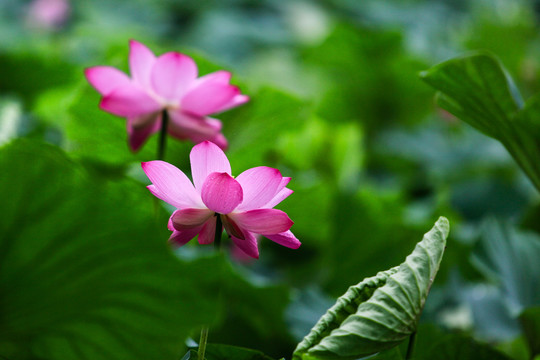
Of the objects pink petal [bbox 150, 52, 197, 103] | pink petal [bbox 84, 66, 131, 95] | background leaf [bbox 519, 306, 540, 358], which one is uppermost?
pink petal [bbox 84, 66, 131, 95]

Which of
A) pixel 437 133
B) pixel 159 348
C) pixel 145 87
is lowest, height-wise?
pixel 159 348

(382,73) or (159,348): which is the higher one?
(382,73)

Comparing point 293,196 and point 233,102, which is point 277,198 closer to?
point 233,102

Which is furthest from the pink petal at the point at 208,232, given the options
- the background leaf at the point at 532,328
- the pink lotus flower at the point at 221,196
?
the background leaf at the point at 532,328

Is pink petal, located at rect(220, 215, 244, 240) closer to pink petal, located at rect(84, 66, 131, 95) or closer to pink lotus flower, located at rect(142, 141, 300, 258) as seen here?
pink lotus flower, located at rect(142, 141, 300, 258)

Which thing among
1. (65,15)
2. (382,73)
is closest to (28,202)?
(382,73)

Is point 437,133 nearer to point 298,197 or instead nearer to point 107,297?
point 298,197

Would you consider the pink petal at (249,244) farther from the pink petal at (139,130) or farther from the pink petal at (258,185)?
the pink petal at (139,130)

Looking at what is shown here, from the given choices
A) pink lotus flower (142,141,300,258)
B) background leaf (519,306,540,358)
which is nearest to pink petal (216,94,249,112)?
pink lotus flower (142,141,300,258)
